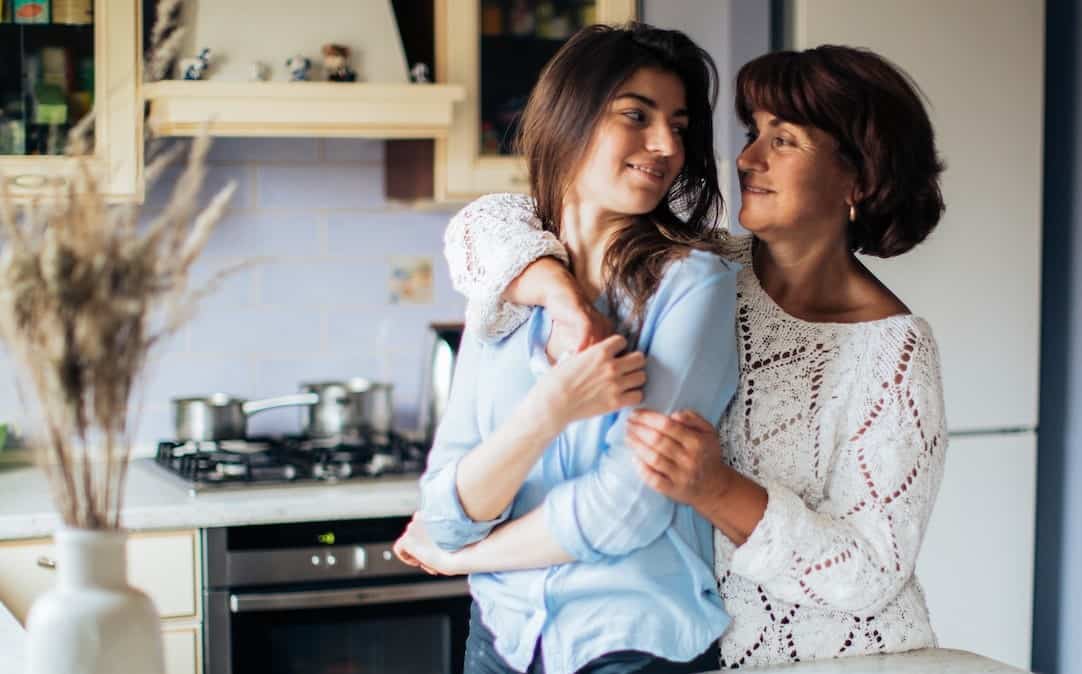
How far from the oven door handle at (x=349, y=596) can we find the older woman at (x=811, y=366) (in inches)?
40.8

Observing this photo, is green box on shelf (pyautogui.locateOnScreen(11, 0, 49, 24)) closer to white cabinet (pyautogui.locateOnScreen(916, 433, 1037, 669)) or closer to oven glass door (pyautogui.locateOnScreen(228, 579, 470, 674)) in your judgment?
oven glass door (pyautogui.locateOnScreen(228, 579, 470, 674))

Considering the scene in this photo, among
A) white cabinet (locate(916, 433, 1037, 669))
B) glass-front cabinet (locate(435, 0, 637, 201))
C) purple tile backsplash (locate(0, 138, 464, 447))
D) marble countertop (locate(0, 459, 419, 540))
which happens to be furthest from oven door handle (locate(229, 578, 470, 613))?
white cabinet (locate(916, 433, 1037, 669))

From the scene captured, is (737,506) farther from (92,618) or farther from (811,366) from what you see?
(92,618)

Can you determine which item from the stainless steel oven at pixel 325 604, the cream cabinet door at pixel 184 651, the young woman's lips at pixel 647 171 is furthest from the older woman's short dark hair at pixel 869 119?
the cream cabinet door at pixel 184 651

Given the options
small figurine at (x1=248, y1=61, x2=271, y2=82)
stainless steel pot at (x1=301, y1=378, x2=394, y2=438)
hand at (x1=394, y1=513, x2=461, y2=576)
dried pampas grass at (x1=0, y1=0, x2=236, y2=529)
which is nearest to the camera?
dried pampas grass at (x1=0, y1=0, x2=236, y2=529)

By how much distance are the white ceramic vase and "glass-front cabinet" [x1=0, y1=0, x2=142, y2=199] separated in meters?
1.76

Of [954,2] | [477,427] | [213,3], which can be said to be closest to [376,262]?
[213,3]

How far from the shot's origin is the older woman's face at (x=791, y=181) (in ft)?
5.24

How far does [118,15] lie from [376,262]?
0.84 meters

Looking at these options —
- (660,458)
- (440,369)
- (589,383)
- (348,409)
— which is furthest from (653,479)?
(348,409)

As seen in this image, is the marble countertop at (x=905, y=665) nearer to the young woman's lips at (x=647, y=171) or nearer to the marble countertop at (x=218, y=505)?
the young woman's lips at (x=647, y=171)

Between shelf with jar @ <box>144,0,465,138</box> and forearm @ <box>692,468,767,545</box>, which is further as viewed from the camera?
shelf with jar @ <box>144,0,465,138</box>

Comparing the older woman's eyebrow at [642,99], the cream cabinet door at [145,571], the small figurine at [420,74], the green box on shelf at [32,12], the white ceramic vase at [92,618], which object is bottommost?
the cream cabinet door at [145,571]

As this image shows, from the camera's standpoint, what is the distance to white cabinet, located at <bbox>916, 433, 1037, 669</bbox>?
2729 millimetres
